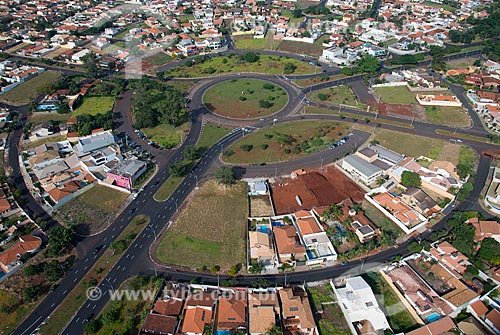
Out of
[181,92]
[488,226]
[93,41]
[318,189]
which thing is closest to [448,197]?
[488,226]

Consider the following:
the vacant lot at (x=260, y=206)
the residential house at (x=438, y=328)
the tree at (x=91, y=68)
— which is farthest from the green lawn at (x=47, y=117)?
the residential house at (x=438, y=328)

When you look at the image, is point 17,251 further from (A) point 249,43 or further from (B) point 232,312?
(A) point 249,43

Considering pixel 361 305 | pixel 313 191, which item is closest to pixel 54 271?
pixel 361 305

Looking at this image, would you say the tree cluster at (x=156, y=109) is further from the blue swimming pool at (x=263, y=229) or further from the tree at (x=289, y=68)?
the blue swimming pool at (x=263, y=229)

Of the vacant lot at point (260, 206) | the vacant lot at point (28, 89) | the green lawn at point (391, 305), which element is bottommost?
the vacant lot at point (28, 89)

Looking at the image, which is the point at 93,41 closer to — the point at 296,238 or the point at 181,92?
the point at 181,92

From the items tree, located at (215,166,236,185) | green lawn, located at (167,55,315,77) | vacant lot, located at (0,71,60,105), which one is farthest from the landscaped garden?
tree, located at (215,166,236,185)
